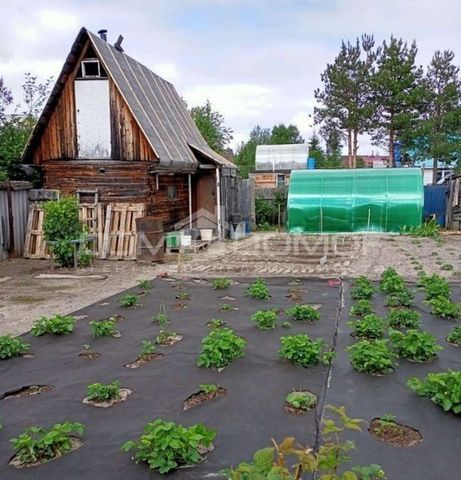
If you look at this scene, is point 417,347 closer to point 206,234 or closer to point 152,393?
point 152,393

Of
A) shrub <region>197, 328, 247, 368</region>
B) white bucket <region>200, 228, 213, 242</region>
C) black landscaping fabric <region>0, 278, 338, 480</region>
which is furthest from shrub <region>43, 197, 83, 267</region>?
shrub <region>197, 328, 247, 368</region>

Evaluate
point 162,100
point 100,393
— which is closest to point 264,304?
point 100,393

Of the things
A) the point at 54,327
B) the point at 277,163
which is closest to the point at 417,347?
the point at 54,327

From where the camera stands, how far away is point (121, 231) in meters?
10.6

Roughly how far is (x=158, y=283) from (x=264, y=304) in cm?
224

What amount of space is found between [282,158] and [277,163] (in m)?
0.44

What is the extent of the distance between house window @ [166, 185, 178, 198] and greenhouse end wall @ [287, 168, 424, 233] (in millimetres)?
4400

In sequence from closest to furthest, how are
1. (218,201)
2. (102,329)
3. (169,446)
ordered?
(169,446) → (102,329) → (218,201)

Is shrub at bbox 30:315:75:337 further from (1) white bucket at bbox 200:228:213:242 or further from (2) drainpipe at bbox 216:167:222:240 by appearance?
(2) drainpipe at bbox 216:167:222:240

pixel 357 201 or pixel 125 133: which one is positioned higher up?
pixel 125 133

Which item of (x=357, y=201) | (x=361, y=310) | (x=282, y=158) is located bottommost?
(x=361, y=310)

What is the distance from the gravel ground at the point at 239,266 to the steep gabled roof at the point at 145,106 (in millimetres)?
2469

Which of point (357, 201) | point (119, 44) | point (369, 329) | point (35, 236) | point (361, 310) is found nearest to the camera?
point (369, 329)

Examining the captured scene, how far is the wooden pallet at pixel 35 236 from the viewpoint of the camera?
1062 centimetres
